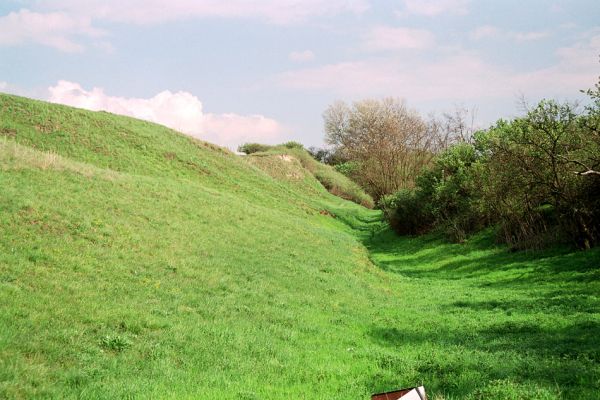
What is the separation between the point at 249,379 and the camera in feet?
31.4

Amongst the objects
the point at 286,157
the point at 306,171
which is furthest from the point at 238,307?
the point at 286,157

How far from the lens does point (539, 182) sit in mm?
26500

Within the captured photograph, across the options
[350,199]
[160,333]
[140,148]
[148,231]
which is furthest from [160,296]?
[350,199]

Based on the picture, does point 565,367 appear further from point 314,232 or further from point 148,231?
point 314,232

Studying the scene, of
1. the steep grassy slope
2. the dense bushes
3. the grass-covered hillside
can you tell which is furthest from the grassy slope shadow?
the steep grassy slope

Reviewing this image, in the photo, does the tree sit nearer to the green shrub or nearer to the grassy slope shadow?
the green shrub

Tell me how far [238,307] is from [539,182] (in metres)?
19.5

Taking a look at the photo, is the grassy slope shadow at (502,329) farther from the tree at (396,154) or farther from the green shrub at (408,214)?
the tree at (396,154)

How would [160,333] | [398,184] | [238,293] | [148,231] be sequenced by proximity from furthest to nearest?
[398,184]
[148,231]
[238,293]
[160,333]

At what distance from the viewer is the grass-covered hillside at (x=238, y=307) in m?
9.01

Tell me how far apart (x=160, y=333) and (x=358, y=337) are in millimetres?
5818

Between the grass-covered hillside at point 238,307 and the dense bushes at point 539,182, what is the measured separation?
82.2 inches

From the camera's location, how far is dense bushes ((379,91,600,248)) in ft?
82.1

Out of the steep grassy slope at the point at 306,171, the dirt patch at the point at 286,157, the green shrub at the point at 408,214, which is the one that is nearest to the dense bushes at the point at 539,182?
the green shrub at the point at 408,214
